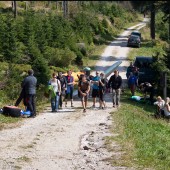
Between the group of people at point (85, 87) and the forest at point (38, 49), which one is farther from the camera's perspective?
the forest at point (38, 49)

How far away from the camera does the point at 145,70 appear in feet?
93.4

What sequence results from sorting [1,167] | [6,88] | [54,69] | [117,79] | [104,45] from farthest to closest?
[104,45]
[54,69]
[6,88]
[117,79]
[1,167]

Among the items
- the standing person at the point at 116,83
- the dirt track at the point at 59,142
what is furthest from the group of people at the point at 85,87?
the dirt track at the point at 59,142

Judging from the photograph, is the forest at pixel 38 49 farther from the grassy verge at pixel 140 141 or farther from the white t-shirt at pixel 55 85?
the grassy verge at pixel 140 141

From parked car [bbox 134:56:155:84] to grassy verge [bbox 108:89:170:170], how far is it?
8.29m

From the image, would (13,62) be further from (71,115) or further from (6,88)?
(71,115)

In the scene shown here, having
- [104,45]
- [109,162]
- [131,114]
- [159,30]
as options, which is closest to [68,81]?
[131,114]

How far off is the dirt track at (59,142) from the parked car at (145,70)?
9002mm

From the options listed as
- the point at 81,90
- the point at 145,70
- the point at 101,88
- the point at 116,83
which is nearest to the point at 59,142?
the point at 81,90

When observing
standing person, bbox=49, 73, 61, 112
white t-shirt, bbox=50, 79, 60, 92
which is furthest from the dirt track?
white t-shirt, bbox=50, 79, 60, 92

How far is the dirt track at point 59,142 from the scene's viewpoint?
11.0 meters

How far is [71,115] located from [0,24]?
1051cm

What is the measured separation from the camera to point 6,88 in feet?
70.0

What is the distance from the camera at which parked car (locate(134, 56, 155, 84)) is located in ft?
91.1
